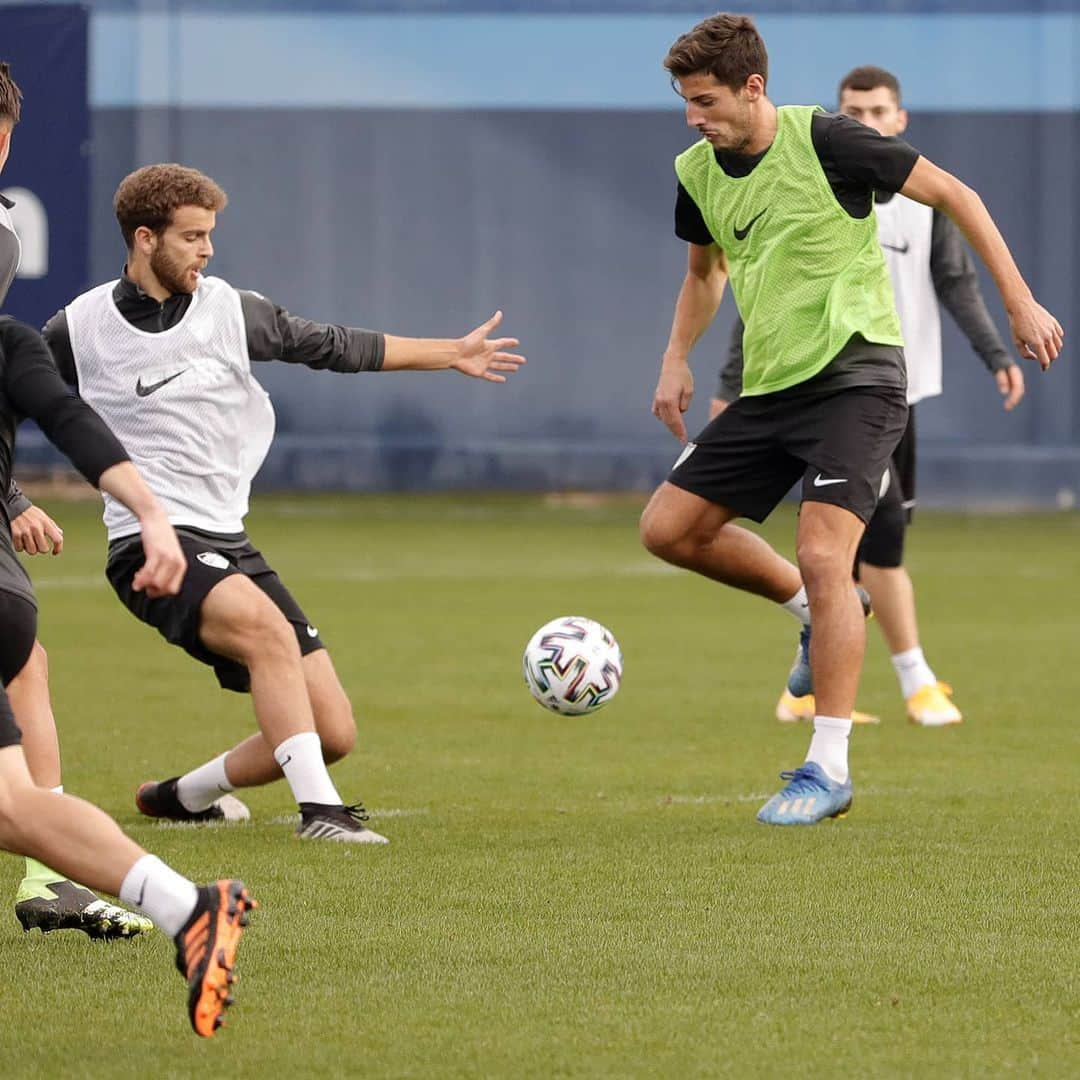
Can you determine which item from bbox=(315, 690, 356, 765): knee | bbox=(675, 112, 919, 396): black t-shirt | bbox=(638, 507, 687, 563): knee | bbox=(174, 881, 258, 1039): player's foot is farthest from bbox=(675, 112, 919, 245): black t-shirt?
bbox=(174, 881, 258, 1039): player's foot

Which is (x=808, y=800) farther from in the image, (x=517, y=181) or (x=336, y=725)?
(x=517, y=181)

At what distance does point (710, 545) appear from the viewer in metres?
6.74

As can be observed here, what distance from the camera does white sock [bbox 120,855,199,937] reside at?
12.5 feet

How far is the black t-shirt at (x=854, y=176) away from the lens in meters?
6.12

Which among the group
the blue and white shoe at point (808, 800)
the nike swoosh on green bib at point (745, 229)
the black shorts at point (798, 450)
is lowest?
the blue and white shoe at point (808, 800)

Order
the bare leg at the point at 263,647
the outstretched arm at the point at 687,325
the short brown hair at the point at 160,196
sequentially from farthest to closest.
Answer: the outstretched arm at the point at 687,325, the bare leg at the point at 263,647, the short brown hair at the point at 160,196

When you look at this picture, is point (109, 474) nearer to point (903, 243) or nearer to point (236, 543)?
point (236, 543)

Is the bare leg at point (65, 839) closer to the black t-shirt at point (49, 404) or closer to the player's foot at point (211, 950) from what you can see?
the player's foot at point (211, 950)

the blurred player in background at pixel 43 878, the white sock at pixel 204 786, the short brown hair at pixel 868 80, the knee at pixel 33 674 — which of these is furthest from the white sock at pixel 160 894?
the short brown hair at pixel 868 80

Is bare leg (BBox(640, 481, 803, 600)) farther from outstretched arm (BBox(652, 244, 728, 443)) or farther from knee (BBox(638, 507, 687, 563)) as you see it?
outstretched arm (BBox(652, 244, 728, 443))

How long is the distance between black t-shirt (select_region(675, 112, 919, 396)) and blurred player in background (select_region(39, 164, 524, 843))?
966 millimetres

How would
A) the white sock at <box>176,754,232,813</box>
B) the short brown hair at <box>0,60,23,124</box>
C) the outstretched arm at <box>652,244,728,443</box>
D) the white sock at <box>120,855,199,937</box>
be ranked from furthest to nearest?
the outstretched arm at <box>652,244,728,443</box> → the white sock at <box>176,754,232,813</box> → the short brown hair at <box>0,60,23,124</box> → the white sock at <box>120,855,199,937</box>

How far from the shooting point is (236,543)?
598cm

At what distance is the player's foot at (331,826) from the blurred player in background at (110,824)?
1.98m
